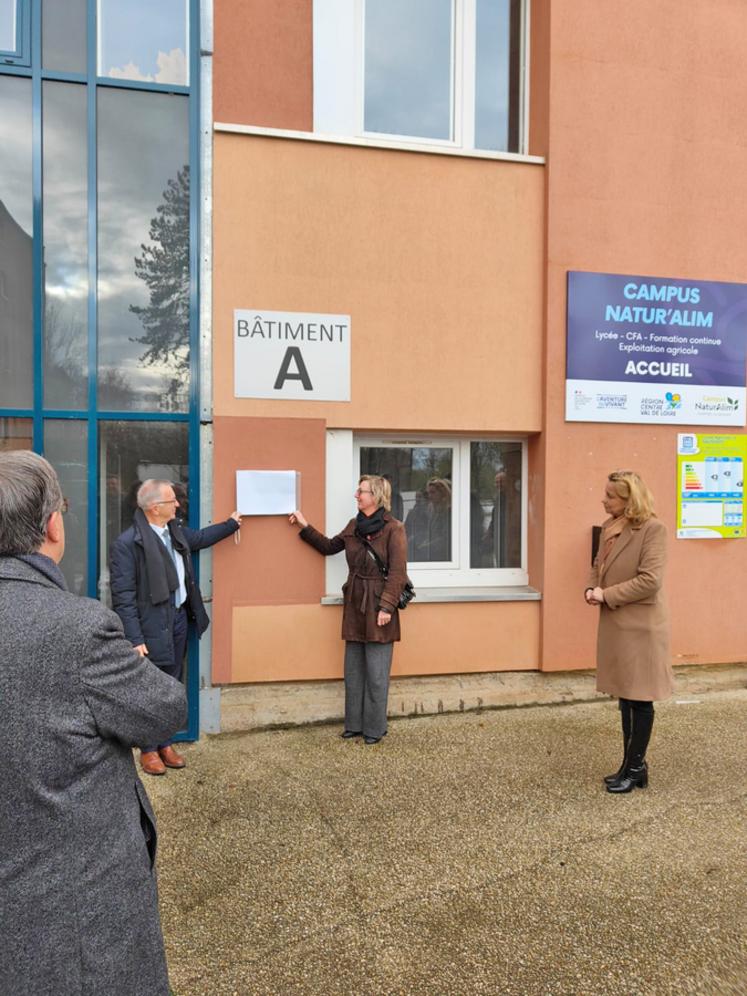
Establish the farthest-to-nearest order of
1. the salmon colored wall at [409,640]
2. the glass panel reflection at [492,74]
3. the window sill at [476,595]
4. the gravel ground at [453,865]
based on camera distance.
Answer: the glass panel reflection at [492,74], the window sill at [476,595], the salmon colored wall at [409,640], the gravel ground at [453,865]

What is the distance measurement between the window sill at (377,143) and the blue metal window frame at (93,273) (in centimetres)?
32

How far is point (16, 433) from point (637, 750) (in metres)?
4.34

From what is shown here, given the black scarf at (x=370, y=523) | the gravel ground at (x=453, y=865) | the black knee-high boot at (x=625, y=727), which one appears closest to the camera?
the gravel ground at (x=453, y=865)

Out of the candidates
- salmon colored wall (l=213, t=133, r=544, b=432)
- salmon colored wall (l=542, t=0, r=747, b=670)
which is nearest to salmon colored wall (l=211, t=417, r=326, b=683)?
salmon colored wall (l=213, t=133, r=544, b=432)

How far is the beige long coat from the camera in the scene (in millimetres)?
3768

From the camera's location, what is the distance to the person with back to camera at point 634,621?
12.4ft

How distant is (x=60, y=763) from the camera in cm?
138

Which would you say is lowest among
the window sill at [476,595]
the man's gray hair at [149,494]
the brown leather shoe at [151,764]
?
the brown leather shoe at [151,764]

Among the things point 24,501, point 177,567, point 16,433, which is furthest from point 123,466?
point 24,501

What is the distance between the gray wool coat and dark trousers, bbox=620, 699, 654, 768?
10.2ft

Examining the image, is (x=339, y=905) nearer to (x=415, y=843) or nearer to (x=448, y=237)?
(x=415, y=843)

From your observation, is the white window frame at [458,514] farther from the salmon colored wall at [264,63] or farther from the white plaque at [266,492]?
the salmon colored wall at [264,63]

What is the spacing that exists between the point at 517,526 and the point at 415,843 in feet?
9.55

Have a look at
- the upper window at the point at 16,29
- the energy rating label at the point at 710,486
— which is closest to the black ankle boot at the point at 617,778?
the energy rating label at the point at 710,486
